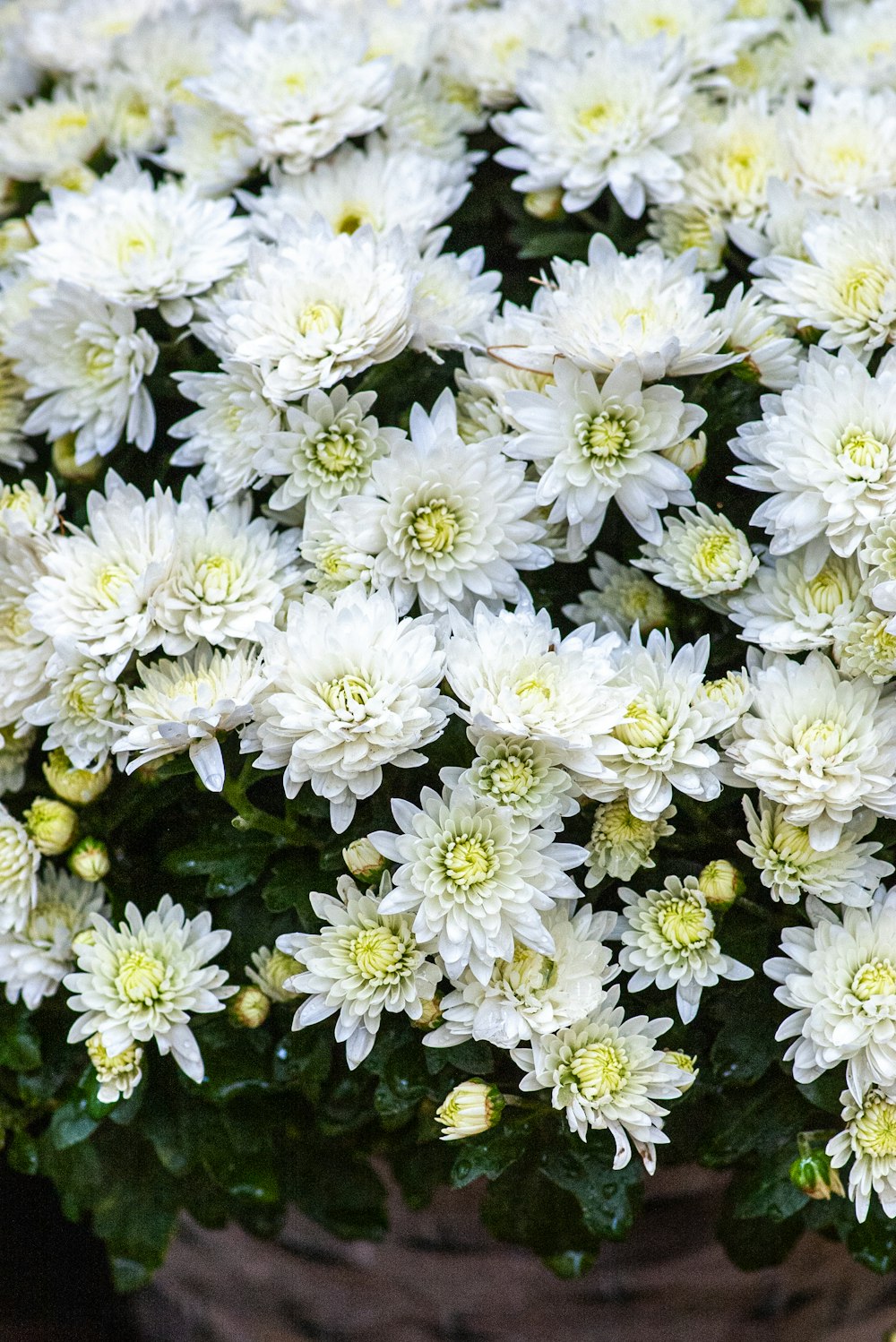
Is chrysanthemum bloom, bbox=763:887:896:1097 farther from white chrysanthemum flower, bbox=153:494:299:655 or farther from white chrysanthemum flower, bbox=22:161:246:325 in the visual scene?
white chrysanthemum flower, bbox=22:161:246:325

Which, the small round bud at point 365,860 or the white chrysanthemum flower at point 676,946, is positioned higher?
the small round bud at point 365,860

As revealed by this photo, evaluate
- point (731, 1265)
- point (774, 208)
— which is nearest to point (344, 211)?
point (774, 208)

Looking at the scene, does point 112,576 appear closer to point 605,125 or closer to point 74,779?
point 74,779

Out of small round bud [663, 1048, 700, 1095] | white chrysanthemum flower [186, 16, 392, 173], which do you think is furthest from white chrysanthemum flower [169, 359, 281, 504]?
small round bud [663, 1048, 700, 1095]

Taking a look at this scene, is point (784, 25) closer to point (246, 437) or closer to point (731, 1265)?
point (246, 437)

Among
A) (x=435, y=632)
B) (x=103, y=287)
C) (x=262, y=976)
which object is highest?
(x=103, y=287)

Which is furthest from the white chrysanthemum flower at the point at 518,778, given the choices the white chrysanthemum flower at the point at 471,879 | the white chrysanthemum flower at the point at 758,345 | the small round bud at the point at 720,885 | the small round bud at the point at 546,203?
the small round bud at the point at 546,203

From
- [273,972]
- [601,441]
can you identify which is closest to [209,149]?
[601,441]

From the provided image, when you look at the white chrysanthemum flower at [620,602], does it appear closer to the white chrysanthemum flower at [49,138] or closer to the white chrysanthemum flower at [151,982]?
the white chrysanthemum flower at [151,982]
